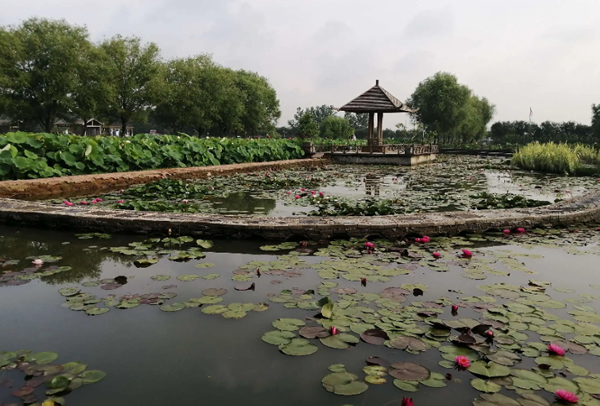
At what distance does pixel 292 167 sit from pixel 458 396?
54.6 feet

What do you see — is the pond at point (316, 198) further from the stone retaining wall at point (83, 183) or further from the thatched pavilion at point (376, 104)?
the thatched pavilion at point (376, 104)

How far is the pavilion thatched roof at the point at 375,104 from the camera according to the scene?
23.1 metres

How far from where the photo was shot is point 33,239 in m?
4.99

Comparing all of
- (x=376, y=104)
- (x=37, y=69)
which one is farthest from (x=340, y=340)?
(x=37, y=69)

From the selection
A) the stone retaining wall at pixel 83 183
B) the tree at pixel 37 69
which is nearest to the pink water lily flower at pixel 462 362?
the stone retaining wall at pixel 83 183

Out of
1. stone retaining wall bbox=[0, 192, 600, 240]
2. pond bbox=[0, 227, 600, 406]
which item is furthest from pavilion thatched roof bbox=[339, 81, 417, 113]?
pond bbox=[0, 227, 600, 406]

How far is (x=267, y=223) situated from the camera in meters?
5.02

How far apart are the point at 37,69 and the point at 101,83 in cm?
426

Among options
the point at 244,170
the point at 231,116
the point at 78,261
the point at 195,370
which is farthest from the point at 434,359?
the point at 231,116

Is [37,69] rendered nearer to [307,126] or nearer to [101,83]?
[101,83]

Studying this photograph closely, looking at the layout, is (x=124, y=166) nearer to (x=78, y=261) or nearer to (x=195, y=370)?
(x=78, y=261)

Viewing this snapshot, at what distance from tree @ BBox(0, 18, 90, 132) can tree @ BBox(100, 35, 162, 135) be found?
384cm

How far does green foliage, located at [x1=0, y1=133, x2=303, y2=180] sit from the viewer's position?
892 centimetres

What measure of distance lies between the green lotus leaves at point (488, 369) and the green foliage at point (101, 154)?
9.57 meters
